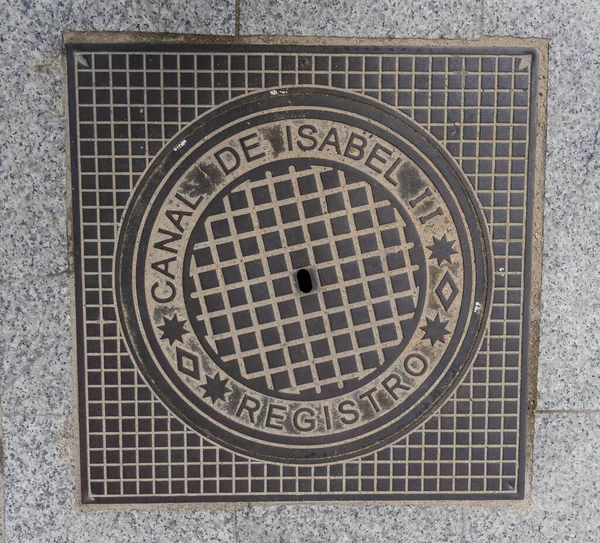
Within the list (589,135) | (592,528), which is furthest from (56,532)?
(589,135)

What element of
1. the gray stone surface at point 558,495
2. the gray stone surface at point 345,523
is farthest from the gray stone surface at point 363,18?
the gray stone surface at point 345,523

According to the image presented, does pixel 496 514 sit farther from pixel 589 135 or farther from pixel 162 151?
pixel 162 151

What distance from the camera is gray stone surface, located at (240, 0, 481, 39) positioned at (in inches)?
70.5

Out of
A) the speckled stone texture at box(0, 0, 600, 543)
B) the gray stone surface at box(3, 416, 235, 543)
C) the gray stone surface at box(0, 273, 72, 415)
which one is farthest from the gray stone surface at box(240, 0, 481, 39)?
the gray stone surface at box(3, 416, 235, 543)

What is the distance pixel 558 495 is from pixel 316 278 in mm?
1242

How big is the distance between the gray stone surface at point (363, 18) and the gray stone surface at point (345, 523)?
1741 millimetres

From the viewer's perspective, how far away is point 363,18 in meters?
1.79

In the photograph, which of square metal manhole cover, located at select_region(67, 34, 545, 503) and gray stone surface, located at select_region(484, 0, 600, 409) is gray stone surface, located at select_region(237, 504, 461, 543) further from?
gray stone surface, located at select_region(484, 0, 600, 409)

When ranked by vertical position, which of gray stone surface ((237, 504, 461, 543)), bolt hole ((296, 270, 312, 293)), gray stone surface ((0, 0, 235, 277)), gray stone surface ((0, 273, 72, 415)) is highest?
gray stone surface ((0, 0, 235, 277))

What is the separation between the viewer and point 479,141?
71.2 inches

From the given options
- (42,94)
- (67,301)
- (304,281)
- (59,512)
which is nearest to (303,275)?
(304,281)

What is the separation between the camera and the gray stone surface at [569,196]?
5.94 feet

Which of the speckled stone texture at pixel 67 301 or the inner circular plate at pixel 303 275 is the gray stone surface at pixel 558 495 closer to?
the speckled stone texture at pixel 67 301

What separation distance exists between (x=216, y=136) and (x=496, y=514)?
1.75 m
